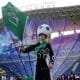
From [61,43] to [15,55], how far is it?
123 cm

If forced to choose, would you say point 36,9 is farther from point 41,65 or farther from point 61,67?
point 41,65

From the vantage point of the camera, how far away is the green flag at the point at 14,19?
270 centimetres

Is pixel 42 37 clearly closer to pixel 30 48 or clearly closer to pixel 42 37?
pixel 42 37

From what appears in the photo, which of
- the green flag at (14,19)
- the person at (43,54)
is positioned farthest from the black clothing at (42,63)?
the green flag at (14,19)

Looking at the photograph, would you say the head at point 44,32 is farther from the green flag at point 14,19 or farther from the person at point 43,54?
the green flag at point 14,19

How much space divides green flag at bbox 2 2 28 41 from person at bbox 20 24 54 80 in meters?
0.19

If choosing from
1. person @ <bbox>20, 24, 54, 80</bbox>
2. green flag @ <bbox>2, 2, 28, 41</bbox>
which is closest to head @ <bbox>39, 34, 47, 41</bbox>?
person @ <bbox>20, 24, 54, 80</bbox>

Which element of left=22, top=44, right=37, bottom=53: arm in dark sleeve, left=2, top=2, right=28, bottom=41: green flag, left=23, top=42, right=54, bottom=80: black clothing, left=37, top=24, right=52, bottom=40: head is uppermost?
left=2, top=2, right=28, bottom=41: green flag

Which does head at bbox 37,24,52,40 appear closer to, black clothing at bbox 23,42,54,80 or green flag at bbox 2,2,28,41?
black clothing at bbox 23,42,54,80

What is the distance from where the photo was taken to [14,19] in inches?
108

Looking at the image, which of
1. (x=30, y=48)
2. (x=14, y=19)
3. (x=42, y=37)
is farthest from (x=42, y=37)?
(x=14, y=19)

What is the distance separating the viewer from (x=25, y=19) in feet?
8.87

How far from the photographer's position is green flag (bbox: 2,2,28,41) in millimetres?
2697

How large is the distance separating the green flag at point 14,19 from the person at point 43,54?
0.63ft
